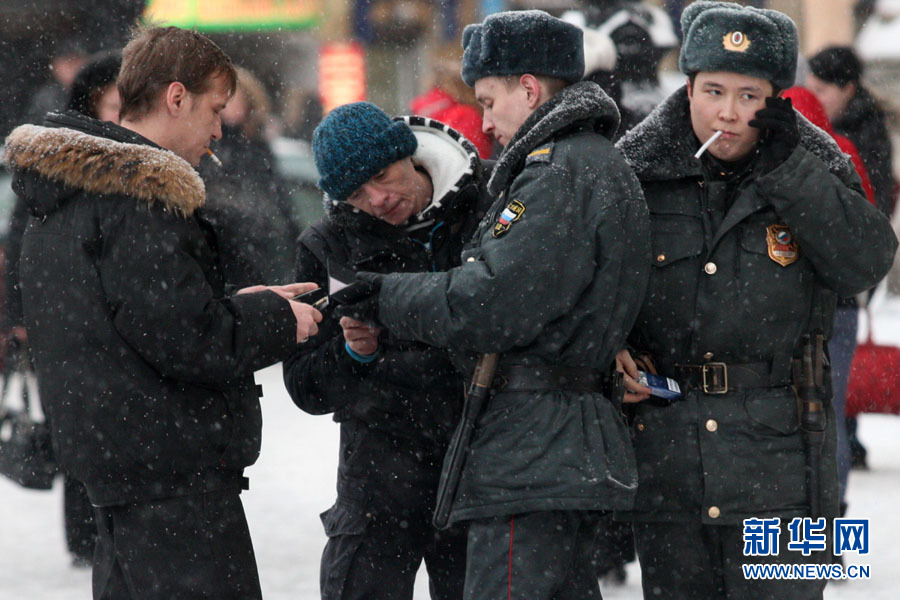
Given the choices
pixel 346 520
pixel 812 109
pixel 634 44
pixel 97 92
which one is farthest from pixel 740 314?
pixel 634 44

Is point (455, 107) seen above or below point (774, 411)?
above

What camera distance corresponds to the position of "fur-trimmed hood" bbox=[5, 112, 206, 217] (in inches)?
105

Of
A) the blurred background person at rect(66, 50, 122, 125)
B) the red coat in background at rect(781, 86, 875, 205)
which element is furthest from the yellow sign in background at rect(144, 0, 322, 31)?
the red coat in background at rect(781, 86, 875, 205)

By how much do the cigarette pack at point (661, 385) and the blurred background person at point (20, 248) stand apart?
1.96m

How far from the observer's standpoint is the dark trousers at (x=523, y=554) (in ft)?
8.75

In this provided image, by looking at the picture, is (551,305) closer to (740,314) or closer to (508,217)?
Result: (508,217)

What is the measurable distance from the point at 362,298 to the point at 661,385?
73 centimetres

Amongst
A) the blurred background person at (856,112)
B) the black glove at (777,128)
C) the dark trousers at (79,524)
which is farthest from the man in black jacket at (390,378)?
the blurred background person at (856,112)

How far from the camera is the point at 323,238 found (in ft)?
10.8

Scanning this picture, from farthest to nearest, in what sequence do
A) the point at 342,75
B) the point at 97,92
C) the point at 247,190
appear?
the point at 342,75 < the point at 247,190 < the point at 97,92

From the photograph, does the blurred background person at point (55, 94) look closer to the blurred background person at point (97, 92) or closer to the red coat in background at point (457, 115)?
the blurred background person at point (97, 92)

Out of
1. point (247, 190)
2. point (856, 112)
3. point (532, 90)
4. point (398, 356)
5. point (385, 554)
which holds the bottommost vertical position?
point (385, 554)

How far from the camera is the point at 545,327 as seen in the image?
8.87 feet

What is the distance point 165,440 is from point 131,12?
621cm
